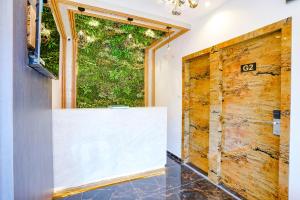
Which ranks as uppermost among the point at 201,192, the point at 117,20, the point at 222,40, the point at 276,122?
the point at 117,20

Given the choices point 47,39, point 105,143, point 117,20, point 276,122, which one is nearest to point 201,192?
point 276,122

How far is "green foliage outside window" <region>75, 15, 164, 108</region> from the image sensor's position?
3.75m

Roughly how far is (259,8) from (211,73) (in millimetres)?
1004

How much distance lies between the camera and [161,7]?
2.62m

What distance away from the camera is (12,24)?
33.2 inches

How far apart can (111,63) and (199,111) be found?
7.95 ft

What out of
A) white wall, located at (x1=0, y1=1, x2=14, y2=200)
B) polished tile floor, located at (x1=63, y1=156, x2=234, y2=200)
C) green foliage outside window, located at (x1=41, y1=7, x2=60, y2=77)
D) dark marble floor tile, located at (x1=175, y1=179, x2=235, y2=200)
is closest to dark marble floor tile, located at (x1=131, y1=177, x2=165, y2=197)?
polished tile floor, located at (x1=63, y1=156, x2=234, y2=200)

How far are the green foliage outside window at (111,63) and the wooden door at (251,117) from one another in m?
1.99

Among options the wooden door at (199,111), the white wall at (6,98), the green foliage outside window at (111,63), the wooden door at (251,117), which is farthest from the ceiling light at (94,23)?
the white wall at (6,98)

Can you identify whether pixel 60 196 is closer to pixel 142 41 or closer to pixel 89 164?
pixel 89 164

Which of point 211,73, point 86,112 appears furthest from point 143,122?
point 211,73

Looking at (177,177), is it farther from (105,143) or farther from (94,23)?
(94,23)

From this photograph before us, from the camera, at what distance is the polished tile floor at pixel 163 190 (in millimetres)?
2250

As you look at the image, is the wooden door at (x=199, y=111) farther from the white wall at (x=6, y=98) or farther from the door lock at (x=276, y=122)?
the white wall at (x=6, y=98)
